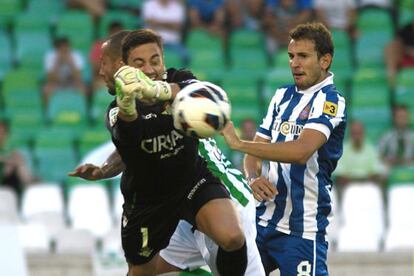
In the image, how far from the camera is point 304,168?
24.2 ft

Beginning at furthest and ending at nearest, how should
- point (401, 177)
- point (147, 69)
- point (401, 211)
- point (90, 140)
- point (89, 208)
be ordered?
point (90, 140)
point (401, 177)
point (89, 208)
point (401, 211)
point (147, 69)

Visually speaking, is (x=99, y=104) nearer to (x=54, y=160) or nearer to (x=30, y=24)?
(x=54, y=160)

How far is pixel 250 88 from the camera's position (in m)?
13.9

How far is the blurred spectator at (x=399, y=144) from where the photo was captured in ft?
42.1

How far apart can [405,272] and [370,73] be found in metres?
3.61

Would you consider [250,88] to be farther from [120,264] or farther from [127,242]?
→ [127,242]

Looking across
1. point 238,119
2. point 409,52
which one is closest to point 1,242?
point 238,119

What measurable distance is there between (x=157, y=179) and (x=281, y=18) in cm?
751

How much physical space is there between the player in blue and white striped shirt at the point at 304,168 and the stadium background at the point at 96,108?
355 centimetres

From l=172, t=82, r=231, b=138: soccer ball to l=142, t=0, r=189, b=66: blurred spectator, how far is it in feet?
26.0

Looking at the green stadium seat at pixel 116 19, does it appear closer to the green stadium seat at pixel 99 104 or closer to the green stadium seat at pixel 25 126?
the green stadium seat at pixel 99 104

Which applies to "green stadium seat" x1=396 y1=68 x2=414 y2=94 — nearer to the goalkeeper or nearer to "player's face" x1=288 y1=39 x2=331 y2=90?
"player's face" x1=288 y1=39 x2=331 y2=90

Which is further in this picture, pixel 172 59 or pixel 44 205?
pixel 172 59

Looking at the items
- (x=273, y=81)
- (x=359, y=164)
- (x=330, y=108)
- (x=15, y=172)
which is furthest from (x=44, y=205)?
(x=330, y=108)
